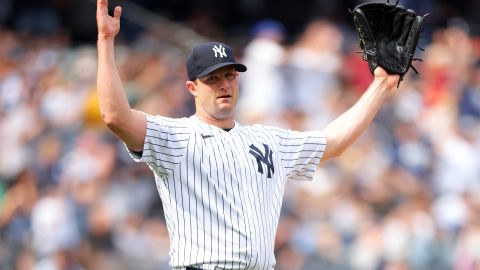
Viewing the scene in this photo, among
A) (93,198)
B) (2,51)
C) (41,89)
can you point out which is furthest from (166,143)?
(2,51)

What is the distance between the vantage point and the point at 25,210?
37.5ft

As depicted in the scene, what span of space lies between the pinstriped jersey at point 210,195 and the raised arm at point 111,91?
0.39ft

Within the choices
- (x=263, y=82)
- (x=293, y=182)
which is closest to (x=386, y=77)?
(x=293, y=182)

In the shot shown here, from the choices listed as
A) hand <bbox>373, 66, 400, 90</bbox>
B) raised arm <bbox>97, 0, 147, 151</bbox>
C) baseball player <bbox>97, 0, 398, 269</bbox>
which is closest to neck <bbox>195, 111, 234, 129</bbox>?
baseball player <bbox>97, 0, 398, 269</bbox>

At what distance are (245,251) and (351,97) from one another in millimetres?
6973

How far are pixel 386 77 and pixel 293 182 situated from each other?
536 cm

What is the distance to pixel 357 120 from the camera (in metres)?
5.59

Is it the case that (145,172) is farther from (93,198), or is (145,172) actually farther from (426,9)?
(426,9)

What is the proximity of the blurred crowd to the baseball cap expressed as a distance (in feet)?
17.5

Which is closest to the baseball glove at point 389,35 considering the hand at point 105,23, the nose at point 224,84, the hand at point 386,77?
the hand at point 386,77

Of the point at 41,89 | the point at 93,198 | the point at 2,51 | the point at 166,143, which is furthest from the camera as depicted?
the point at 2,51

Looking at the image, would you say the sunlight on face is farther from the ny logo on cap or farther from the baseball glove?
the baseball glove

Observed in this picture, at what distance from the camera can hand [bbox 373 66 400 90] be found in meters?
5.69

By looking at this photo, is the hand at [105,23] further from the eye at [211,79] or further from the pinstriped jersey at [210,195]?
the eye at [211,79]
